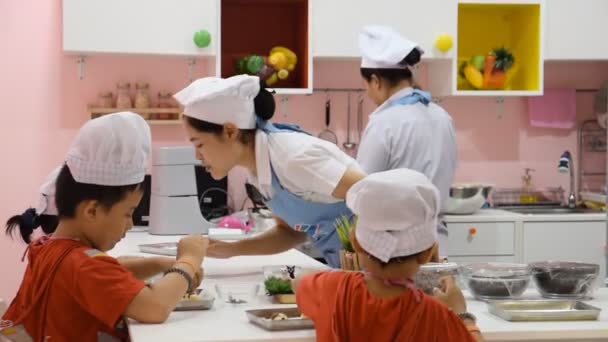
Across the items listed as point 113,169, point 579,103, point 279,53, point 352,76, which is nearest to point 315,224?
point 113,169

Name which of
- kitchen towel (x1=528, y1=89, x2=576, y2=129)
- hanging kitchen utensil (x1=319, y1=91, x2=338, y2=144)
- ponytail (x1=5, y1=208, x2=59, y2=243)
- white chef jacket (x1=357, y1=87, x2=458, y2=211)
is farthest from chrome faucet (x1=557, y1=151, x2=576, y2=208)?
ponytail (x1=5, y1=208, x2=59, y2=243)

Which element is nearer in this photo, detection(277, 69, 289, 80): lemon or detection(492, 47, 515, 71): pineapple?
detection(277, 69, 289, 80): lemon

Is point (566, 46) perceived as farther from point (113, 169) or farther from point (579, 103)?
point (113, 169)

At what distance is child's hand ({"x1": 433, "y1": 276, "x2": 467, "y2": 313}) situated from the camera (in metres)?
1.91

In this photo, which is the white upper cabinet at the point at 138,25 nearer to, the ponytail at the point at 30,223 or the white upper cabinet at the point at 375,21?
the white upper cabinet at the point at 375,21

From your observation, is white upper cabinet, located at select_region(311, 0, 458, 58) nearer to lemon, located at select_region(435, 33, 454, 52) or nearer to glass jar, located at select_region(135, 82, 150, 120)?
lemon, located at select_region(435, 33, 454, 52)

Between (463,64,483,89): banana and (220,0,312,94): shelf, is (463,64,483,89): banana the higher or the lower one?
the lower one

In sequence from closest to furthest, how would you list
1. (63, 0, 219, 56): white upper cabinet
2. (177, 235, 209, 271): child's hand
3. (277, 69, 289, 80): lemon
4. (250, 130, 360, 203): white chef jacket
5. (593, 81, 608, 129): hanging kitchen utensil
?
1. (177, 235, 209, 271): child's hand
2. (250, 130, 360, 203): white chef jacket
3. (63, 0, 219, 56): white upper cabinet
4. (277, 69, 289, 80): lemon
5. (593, 81, 608, 129): hanging kitchen utensil

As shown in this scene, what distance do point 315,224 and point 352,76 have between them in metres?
2.07

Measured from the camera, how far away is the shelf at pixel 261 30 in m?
4.43

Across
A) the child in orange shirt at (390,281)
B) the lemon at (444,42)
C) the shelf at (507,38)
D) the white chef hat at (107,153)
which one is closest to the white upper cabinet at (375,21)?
the lemon at (444,42)

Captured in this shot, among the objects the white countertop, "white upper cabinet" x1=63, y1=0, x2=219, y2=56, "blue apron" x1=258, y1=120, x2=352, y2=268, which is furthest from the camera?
the white countertop

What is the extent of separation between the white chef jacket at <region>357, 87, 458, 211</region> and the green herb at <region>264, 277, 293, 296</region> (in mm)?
1067

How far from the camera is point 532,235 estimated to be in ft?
13.8
